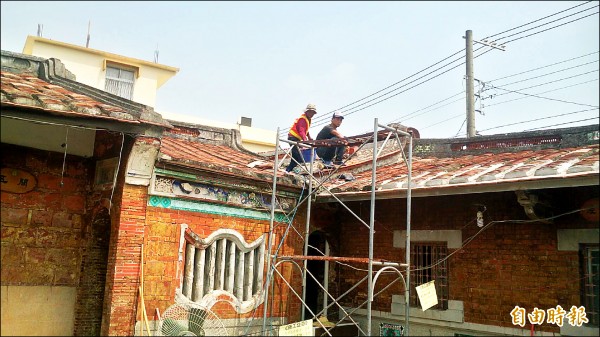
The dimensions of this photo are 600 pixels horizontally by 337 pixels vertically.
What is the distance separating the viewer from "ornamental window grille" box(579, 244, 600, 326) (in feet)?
24.7

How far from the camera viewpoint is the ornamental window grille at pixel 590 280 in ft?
24.7

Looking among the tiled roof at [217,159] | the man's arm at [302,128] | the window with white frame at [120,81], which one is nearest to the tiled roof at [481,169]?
the man's arm at [302,128]

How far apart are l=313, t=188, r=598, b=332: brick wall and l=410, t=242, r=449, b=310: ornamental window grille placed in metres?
0.18

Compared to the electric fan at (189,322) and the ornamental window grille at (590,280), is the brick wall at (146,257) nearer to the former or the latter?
the electric fan at (189,322)

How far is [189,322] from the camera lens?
27.6 feet

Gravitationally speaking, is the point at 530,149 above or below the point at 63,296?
above

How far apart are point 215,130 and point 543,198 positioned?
785cm

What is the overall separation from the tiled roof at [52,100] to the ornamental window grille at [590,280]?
7171 millimetres

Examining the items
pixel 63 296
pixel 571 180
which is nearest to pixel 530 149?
pixel 571 180

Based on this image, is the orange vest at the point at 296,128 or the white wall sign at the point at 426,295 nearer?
the white wall sign at the point at 426,295

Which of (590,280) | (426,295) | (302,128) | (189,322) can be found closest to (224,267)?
(189,322)

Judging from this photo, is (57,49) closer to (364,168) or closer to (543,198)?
(364,168)

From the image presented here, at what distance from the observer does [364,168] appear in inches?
454

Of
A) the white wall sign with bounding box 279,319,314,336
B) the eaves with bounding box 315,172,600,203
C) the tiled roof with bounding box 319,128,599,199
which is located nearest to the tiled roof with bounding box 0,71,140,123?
the white wall sign with bounding box 279,319,314,336
